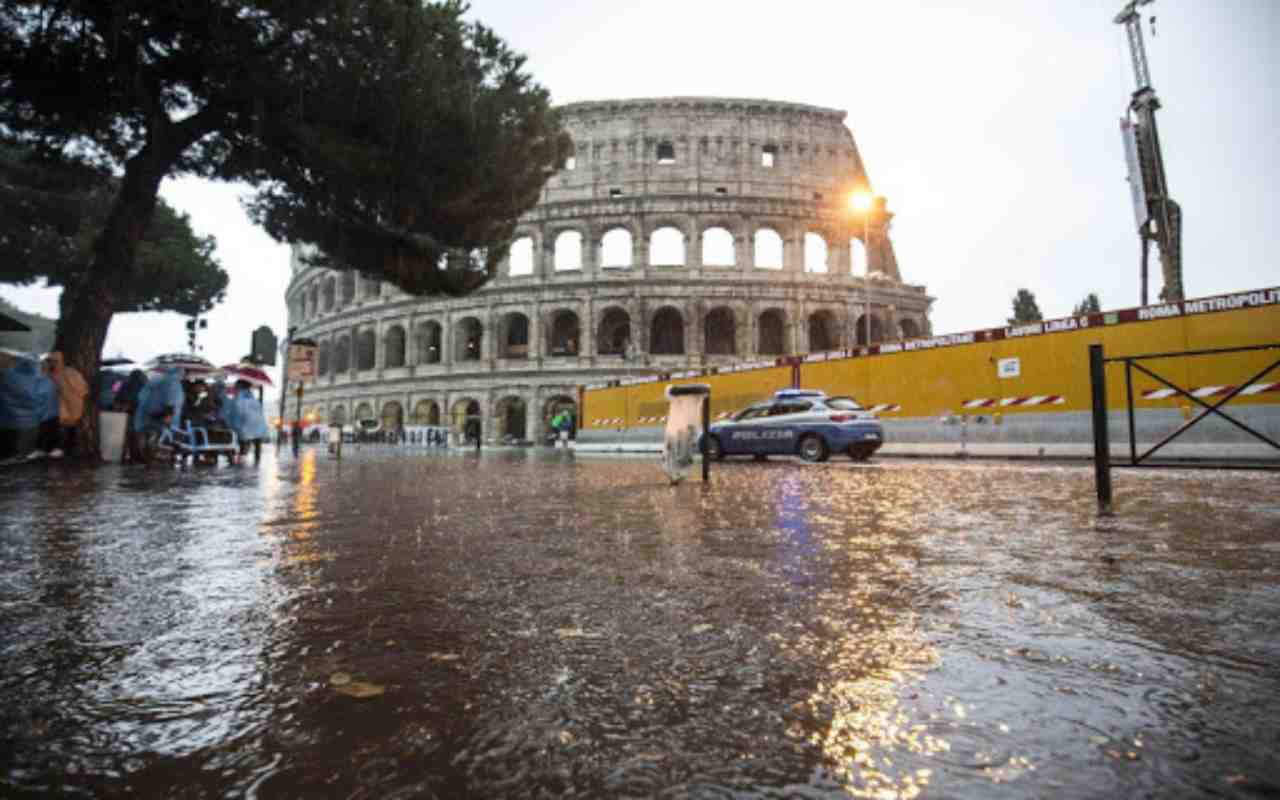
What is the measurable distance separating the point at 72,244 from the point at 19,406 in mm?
23851

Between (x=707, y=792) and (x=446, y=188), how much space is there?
14.5m

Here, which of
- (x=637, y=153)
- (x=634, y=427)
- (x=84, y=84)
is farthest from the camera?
(x=637, y=153)

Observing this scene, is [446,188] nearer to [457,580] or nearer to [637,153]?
[457,580]

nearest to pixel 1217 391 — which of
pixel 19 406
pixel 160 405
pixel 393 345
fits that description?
pixel 160 405

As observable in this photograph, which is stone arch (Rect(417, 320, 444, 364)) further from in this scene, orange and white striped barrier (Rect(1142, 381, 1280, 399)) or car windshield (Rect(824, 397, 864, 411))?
orange and white striped barrier (Rect(1142, 381, 1280, 399))

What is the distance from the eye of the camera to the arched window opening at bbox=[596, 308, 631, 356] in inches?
1571

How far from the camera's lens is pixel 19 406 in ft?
31.3

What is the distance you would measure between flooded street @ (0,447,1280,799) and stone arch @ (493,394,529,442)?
34.1m

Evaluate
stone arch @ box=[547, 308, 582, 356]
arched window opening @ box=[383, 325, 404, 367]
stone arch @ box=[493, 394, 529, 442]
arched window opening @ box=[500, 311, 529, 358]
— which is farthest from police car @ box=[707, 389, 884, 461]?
arched window opening @ box=[383, 325, 404, 367]

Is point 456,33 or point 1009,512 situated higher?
point 456,33

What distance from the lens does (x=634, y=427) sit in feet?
76.3

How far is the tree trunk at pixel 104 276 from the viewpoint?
11.5m

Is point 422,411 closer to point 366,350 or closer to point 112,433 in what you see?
point 366,350

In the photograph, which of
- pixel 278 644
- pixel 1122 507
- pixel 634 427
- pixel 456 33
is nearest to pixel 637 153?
pixel 634 427
